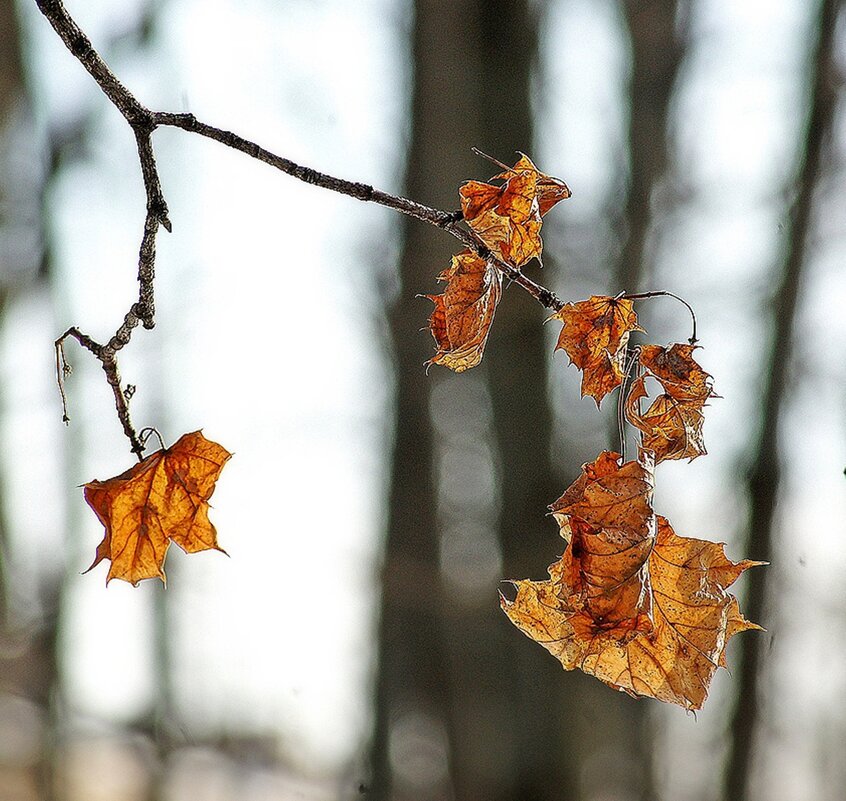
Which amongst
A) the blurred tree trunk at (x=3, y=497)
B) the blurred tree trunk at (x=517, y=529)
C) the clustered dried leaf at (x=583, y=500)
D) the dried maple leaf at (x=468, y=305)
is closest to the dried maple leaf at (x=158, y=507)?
the clustered dried leaf at (x=583, y=500)

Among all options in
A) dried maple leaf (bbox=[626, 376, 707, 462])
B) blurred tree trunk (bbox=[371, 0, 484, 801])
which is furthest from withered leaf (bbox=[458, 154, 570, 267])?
blurred tree trunk (bbox=[371, 0, 484, 801])

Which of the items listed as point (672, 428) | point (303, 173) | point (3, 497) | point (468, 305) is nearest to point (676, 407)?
point (672, 428)

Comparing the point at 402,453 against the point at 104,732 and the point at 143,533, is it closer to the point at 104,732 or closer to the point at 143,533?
the point at 104,732

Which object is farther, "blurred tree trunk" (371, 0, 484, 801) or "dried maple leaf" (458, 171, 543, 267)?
"blurred tree trunk" (371, 0, 484, 801)

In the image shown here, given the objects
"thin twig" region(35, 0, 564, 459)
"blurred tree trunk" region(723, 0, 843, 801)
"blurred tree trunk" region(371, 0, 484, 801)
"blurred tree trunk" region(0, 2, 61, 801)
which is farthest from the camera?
"blurred tree trunk" region(0, 2, 61, 801)

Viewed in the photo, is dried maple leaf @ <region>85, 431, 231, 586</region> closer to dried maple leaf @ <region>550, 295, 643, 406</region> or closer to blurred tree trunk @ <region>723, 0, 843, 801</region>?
dried maple leaf @ <region>550, 295, 643, 406</region>
